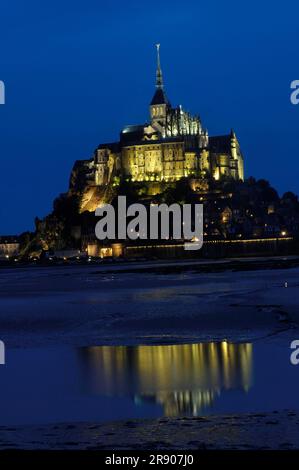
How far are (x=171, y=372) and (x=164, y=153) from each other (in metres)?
92.2

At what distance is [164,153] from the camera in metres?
104

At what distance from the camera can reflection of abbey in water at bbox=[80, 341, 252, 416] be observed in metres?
10.4

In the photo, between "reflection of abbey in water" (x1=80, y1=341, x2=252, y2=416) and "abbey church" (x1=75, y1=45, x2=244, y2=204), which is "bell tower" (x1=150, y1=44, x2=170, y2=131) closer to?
"abbey church" (x1=75, y1=45, x2=244, y2=204)

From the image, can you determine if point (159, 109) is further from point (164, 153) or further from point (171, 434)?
point (171, 434)

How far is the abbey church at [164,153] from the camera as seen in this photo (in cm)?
10388

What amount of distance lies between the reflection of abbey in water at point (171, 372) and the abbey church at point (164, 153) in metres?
89.0

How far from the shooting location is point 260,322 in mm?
19062

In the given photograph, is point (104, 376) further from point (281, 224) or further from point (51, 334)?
point (281, 224)

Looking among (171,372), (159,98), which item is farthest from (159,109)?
(171,372)

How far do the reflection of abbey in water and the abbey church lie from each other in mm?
89031

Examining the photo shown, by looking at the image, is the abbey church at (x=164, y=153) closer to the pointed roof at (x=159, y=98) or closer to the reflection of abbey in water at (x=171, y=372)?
the pointed roof at (x=159, y=98)

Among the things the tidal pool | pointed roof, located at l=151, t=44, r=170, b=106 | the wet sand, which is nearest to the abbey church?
pointed roof, located at l=151, t=44, r=170, b=106

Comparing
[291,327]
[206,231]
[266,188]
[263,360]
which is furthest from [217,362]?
[266,188]

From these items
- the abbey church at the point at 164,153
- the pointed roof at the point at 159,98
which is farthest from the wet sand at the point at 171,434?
the pointed roof at the point at 159,98
